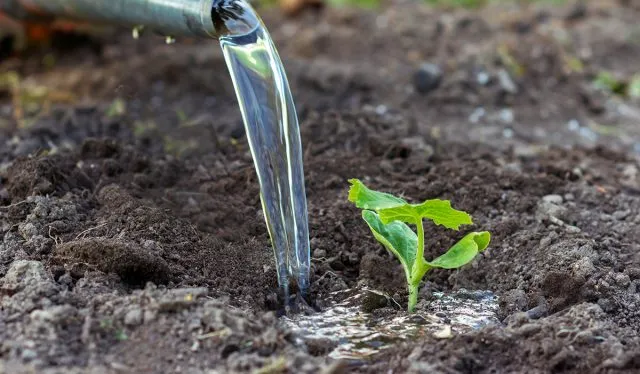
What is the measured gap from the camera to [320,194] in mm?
3016

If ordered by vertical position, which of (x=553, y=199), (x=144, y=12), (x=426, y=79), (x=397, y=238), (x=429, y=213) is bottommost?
(x=426, y=79)

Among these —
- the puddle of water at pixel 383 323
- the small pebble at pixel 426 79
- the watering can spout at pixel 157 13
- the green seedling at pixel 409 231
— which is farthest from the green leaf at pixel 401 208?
the small pebble at pixel 426 79

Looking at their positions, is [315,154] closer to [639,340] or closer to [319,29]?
[639,340]

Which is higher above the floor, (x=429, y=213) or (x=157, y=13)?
(x=157, y=13)

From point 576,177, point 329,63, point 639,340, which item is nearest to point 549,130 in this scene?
point 576,177

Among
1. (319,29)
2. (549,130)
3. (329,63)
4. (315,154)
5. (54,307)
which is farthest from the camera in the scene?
(319,29)

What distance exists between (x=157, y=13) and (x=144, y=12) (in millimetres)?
115

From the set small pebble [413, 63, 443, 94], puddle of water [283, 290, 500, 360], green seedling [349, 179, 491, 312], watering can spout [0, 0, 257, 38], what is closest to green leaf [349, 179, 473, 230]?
green seedling [349, 179, 491, 312]

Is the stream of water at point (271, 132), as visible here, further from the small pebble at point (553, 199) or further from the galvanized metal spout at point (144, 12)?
the small pebble at point (553, 199)

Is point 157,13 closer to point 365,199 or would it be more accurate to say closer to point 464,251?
point 365,199

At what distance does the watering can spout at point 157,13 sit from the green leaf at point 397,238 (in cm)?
77

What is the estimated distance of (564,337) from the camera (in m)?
2.14

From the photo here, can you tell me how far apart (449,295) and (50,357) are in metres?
1.14

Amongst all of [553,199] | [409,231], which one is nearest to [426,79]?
[553,199]
